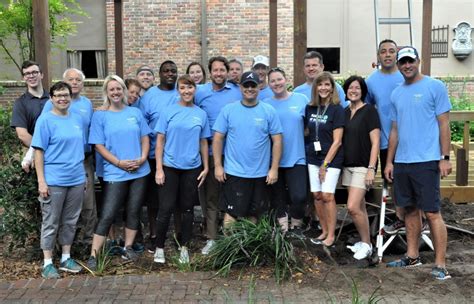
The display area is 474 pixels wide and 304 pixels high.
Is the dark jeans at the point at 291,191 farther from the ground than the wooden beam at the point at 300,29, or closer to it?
closer to it

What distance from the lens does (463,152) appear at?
316 inches

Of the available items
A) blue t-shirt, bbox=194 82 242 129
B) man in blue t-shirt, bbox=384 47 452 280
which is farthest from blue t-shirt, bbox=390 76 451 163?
blue t-shirt, bbox=194 82 242 129

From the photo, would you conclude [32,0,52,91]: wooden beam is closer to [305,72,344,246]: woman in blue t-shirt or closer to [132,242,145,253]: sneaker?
[132,242,145,253]: sneaker

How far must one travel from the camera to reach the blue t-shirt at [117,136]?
5.43 metres

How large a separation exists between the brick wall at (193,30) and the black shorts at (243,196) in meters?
10.6

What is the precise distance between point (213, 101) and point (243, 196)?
1.05 m

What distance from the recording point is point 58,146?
516cm

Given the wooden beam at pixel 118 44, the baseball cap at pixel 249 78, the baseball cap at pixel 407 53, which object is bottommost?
the baseball cap at pixel 249 78

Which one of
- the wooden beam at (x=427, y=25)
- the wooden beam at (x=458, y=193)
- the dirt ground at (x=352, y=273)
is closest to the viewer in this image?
the dirt ground at (x=352, y=273)

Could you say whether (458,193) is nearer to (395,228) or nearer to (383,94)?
(395,228)

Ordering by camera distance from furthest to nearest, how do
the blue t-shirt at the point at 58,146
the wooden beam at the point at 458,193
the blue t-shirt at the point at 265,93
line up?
the wooden beam at the point at 458,193 → the blue t-shirt at the point at 265,93 → the blue t-shirt at the point at 58,146

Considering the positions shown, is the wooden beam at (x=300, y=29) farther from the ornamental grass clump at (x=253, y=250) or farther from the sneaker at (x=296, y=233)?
the ornamental grass clump at (x=253, y=250)

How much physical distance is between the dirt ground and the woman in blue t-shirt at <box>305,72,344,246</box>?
509 mm

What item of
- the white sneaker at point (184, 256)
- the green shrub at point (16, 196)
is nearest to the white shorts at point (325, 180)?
the white sneaker at point (184, 256)
